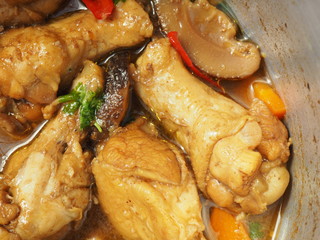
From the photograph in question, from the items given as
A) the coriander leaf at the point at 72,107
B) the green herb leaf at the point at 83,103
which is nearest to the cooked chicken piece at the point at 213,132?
the green herb leaf at the point at 83,103

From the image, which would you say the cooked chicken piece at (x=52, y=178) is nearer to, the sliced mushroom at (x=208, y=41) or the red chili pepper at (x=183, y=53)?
the red chili pepper at (x=183, y=53)

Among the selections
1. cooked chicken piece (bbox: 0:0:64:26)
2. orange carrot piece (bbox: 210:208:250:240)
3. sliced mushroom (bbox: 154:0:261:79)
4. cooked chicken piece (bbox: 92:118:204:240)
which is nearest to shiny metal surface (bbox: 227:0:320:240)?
sliced mushroom (bbox: 154:0:261:79)

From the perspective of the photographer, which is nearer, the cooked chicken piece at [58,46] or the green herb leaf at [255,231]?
the cooked chicken piece at [58,46]

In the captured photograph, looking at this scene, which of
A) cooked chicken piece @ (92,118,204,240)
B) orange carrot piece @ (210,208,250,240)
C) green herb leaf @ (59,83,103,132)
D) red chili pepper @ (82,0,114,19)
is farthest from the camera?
orange carrot piece @ (210,208,250,240)

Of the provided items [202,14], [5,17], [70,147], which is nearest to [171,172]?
[70,147]

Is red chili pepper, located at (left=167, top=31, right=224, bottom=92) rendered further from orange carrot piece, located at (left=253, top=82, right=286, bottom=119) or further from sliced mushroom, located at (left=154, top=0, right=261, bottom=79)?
orange carrot piece, located at (left=253, top=82, right=286, bottom=119)

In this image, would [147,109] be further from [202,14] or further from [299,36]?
[299,36]
